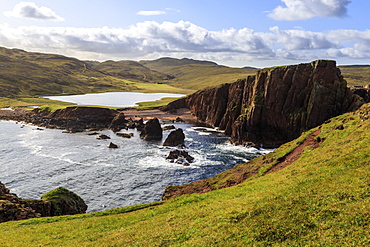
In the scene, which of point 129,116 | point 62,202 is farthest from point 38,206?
point 129,116

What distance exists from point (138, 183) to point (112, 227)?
34376 mm

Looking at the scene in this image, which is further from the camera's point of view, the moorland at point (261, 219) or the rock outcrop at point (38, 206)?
the rock outcrop at point (38, 206)

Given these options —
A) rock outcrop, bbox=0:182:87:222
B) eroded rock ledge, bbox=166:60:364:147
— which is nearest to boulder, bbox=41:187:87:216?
rock outcrop, bbox=0:182:87:222

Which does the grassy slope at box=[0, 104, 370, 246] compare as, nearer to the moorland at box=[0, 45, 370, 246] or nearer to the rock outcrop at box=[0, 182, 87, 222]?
the moorland at box=[0, 45, 370, 246]

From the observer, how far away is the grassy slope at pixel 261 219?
17812mm

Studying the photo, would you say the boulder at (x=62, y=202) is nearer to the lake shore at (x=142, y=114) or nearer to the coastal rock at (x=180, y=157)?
the coastal rock at (x=180, y=157)

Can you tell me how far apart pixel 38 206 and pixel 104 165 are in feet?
117

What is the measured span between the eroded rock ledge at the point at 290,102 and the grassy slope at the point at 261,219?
6244 cm

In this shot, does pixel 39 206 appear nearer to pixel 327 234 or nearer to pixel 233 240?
pixel 233 240

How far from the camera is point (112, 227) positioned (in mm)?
26719

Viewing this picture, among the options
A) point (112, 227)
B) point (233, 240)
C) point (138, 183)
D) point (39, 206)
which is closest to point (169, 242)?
point (233, 240)

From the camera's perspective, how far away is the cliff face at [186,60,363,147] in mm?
93125

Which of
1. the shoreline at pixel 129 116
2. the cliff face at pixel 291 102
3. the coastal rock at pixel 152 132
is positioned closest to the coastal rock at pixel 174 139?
the coastal rock at pixel 152 132

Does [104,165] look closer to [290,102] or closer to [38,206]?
[38,206]
